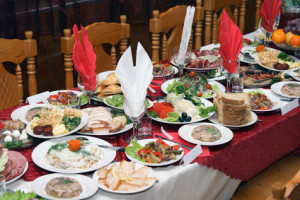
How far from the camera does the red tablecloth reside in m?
1.89

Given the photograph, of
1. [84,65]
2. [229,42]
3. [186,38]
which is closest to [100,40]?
[186,38]

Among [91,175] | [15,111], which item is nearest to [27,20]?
[15,111]

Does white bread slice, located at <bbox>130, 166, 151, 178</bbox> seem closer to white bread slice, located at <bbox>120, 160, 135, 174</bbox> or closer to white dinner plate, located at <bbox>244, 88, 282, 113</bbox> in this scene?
white bread slice, located at <bbox>120, 160, 135, 174</bbox>

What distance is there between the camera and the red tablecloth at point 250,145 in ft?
6.21

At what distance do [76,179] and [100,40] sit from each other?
1.58 metres

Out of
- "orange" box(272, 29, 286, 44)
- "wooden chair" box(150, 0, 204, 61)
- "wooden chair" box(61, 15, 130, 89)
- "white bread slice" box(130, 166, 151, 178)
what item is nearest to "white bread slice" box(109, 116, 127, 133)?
"white bread slice" box(130, 166, 151, 178)

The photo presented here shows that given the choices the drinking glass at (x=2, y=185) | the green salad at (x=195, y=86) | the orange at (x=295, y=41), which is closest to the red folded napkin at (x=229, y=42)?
the green salad at (x=195, y=86)

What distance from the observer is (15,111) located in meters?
2.16

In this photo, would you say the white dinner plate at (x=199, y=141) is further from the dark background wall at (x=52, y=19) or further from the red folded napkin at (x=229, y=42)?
the dark background wall at (x=52, y=19)

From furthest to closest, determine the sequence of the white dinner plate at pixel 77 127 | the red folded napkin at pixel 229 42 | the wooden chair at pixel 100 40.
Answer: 1. the wooden chair at pixel 100 40
2. the red folded napkin at pixel 229 42
3. the white dinner plate at pixel 77 127

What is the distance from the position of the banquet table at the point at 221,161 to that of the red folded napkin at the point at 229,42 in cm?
35

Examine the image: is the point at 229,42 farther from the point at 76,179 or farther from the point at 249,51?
the point at 76,179

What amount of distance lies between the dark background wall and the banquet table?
1088 millimetres

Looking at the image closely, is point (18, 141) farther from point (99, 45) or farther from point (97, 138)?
point (99, 45)
